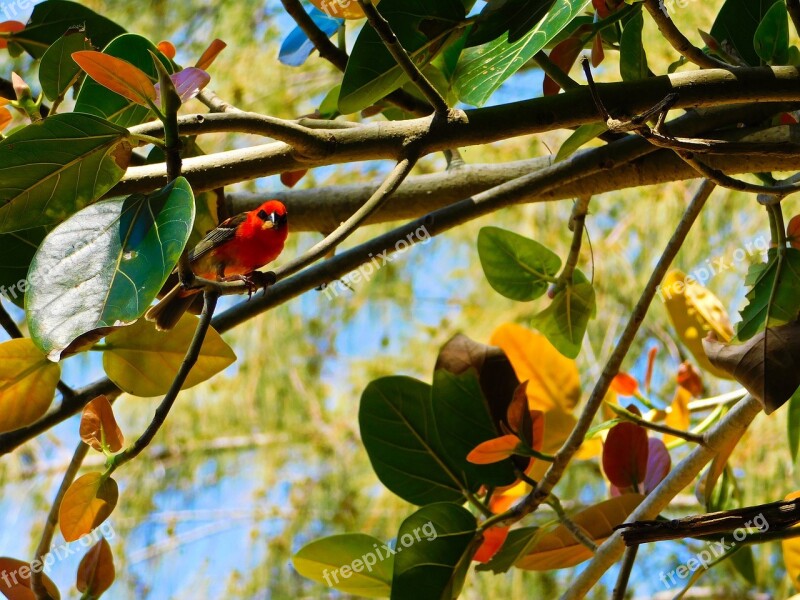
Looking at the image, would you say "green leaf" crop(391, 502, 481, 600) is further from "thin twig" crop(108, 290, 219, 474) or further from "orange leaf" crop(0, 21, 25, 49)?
"orange leaf" crop(0, 21, 25, 49)

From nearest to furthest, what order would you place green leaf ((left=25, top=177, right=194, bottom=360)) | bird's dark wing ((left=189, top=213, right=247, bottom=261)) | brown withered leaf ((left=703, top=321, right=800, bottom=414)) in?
green leaf ((left=25, top=177, right=194, bottom=360)) < brown withered leaf ((left=703, top=321, right=800, bottom=414)) < bird's dark wing ((left=189, top=213, right=247, bottom=261))

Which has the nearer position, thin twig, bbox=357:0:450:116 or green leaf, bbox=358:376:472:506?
thin twig, bbox=357:0:450:116

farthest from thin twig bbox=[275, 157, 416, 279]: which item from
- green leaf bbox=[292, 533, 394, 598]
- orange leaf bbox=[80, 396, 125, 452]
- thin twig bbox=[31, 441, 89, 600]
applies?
green leaf bbox=[292, 533, 394, 598]

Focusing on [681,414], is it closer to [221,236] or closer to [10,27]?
[221,236]

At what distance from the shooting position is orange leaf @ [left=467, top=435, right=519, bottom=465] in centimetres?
72

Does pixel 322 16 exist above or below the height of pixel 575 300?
above

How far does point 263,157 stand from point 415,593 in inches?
14.1

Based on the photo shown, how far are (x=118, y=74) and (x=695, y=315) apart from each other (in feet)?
2.13

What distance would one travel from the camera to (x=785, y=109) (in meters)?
0.69

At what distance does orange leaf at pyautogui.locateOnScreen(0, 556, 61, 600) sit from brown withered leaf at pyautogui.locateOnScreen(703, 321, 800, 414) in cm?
53

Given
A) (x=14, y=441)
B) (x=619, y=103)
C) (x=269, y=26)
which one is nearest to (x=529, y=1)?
(x=619, y=103)

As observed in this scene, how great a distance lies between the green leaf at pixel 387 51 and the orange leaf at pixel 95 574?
0.40 meters

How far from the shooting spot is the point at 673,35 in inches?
22.4

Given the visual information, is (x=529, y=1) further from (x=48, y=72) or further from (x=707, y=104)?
(x=48, y=72)
